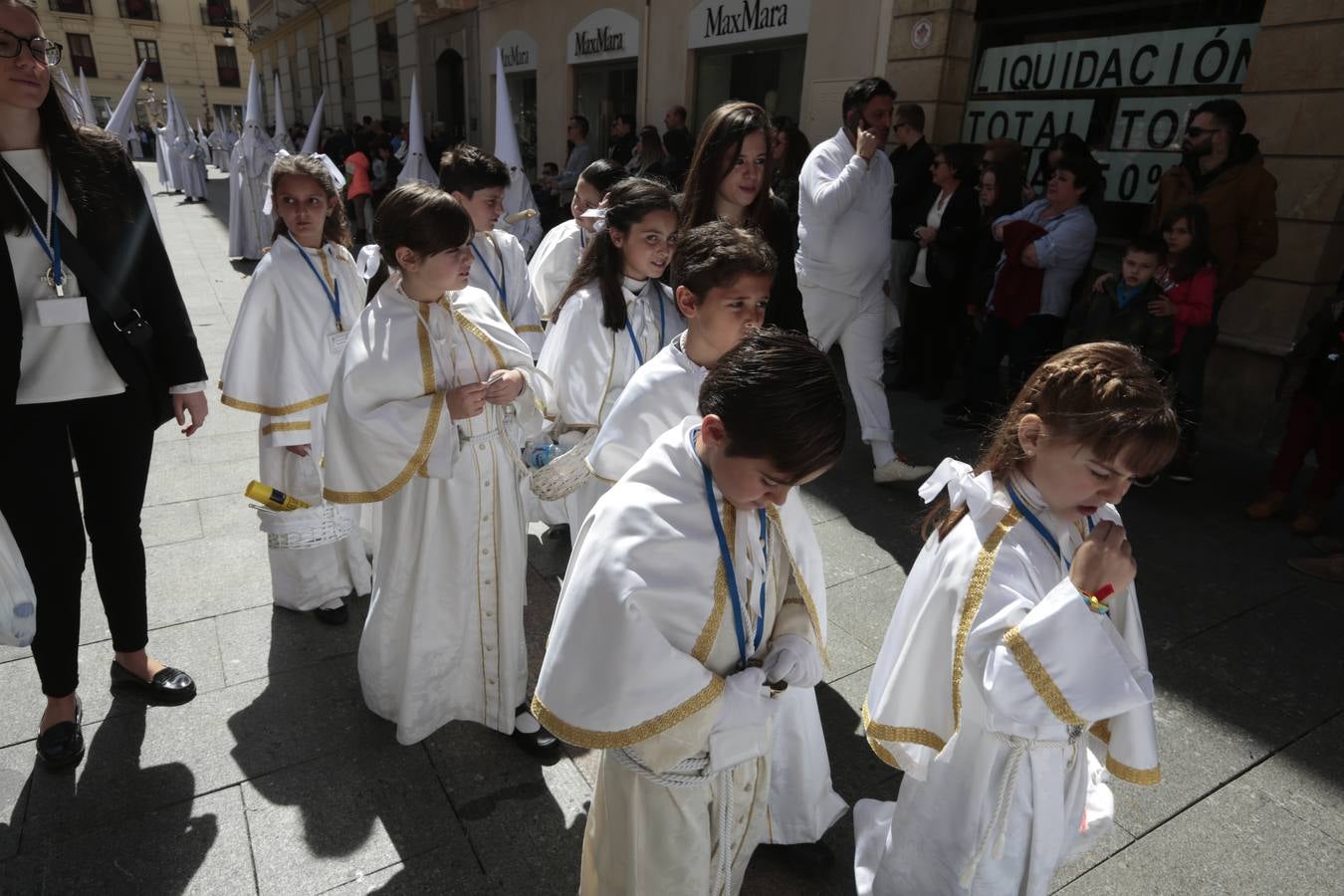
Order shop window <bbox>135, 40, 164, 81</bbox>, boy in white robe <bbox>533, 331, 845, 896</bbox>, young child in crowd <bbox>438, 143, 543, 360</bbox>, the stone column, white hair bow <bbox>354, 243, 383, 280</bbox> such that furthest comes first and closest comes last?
shop window <bbox>135, 40, 164, 81</bbox> < the stone column < young child in crowd <bbox>438, 143, 543, 360</bbox> < white hair bow <bbox>354, 243, 383, 280</bbox> < boy in white robe <bbox>533, 331, 845, 896</bbox>

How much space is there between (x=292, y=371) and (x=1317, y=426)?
4.85 meters

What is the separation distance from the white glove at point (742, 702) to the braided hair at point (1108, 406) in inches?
29.8

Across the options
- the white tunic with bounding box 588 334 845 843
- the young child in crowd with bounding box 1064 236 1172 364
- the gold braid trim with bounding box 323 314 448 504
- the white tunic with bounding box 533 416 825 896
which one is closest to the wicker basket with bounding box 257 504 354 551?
the gold braid trim with bounding box 323 314 448 504

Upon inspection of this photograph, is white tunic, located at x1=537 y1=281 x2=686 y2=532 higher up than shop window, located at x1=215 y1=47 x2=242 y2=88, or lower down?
lower down

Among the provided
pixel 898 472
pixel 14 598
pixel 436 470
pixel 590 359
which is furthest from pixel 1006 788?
pixel 898 472

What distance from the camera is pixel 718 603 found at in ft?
4.98

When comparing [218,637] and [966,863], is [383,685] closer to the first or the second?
[218,637]

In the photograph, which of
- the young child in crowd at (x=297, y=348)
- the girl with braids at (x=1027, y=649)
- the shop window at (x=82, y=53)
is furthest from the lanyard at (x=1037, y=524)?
the shop window at (x=82, y=53)

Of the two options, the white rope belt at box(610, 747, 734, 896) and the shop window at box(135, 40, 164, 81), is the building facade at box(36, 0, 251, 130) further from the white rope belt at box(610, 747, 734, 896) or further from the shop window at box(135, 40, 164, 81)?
the white rope belt at box(610, 747, 734, 896)

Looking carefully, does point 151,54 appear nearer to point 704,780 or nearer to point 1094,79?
point 1094,79

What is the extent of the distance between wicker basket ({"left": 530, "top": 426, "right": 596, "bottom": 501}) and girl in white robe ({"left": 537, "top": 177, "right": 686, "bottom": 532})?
0.36 metres

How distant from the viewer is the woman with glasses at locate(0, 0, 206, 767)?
2.13 meters

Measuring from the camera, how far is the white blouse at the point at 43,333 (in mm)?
2152

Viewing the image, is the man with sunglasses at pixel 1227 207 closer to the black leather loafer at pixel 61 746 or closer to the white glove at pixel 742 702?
the white glove at pixel 742 702
